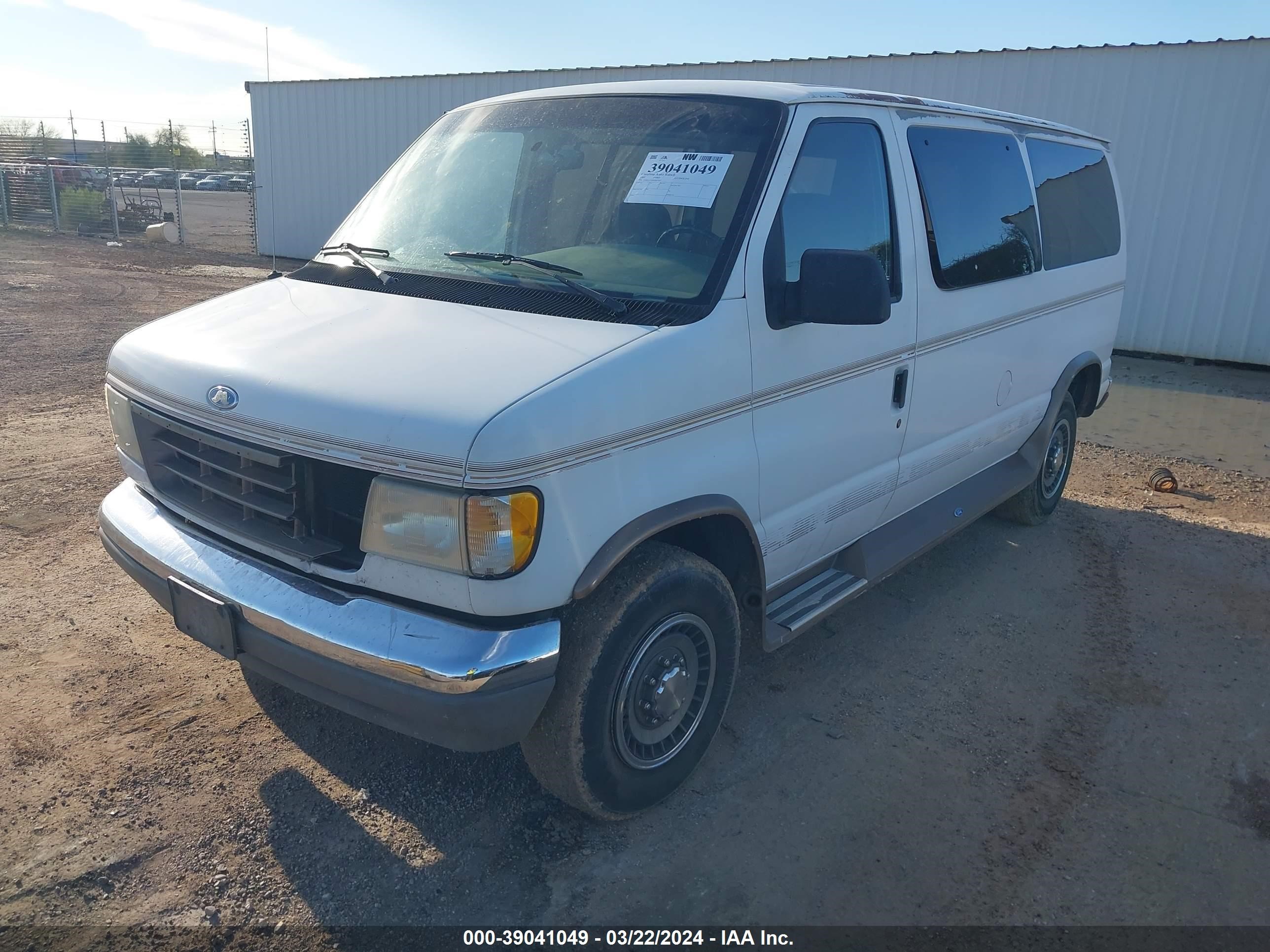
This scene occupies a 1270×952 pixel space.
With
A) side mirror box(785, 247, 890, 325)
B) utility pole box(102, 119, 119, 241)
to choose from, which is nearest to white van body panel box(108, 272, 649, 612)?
side mirror box(785, 247, 890, 325)

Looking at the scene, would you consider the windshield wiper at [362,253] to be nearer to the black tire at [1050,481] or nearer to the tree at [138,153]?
the black tire at [1050,481]

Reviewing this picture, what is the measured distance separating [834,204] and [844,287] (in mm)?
720

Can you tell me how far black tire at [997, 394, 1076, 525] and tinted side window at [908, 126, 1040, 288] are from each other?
134cm

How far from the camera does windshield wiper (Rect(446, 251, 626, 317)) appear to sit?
9.87 ft

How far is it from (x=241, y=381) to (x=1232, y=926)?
335 centimetres

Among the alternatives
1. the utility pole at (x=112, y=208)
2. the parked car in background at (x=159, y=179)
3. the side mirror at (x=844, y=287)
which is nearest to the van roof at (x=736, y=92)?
the side mirror at (x=844, y=287)

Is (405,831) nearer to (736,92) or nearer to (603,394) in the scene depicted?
(603,394)

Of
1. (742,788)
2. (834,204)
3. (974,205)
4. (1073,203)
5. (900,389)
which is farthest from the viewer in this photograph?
(1073,203)

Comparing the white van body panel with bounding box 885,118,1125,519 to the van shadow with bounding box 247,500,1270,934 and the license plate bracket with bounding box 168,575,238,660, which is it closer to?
the van shadow with bounding box 247,500,1270,934

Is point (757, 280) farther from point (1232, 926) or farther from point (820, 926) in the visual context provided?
point (1232, 926)

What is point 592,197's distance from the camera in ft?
11.3

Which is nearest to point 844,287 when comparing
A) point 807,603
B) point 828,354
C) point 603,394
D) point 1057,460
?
point 828,354

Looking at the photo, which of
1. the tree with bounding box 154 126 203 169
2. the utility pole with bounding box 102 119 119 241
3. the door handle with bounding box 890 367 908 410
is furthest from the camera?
the tree with bounding box 154 126 203 169

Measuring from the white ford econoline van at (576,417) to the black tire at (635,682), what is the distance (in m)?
0.01
